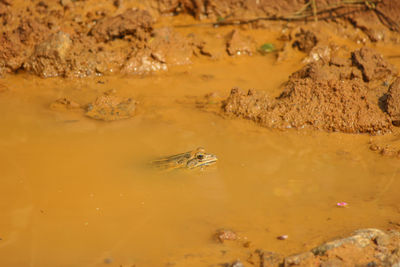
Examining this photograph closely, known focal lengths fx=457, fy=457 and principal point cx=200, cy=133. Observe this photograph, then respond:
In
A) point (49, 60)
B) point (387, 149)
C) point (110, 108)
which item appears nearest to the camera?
point (387, 149)

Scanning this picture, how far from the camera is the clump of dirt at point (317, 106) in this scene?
548 centimetres

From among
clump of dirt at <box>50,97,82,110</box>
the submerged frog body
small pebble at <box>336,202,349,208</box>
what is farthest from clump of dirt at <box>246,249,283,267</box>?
clump of dirt at <box>50,97,82,110</box>

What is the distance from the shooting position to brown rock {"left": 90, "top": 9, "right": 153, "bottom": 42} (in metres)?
7.22

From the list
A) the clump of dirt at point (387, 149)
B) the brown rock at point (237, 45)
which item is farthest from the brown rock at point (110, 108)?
the clump of dirt at point (387, 149)

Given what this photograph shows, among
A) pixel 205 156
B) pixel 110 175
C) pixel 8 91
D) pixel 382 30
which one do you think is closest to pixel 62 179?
pixel 110 175

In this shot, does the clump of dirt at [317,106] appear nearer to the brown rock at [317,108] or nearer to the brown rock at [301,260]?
the brown rock at [317,108]

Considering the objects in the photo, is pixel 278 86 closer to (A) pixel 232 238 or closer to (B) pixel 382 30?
(B) pixel 382 30

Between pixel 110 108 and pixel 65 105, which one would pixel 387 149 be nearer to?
pixel 110 108

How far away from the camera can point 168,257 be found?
361 centimetres

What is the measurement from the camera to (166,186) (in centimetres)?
462

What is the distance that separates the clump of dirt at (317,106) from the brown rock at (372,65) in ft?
1.21

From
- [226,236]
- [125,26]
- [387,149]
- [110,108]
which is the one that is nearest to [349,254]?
[226,236]

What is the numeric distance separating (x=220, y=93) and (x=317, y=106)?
137cm

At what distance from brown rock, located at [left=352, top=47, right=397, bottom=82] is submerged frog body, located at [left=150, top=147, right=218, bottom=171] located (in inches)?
110
